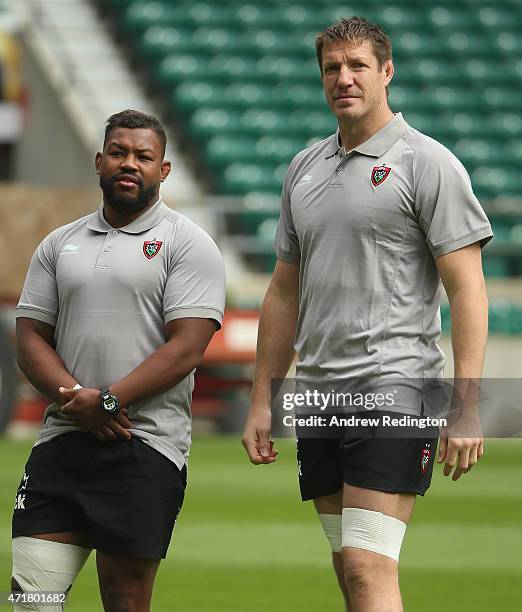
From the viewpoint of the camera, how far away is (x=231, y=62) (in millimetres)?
20031

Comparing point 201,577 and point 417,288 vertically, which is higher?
point 417,288

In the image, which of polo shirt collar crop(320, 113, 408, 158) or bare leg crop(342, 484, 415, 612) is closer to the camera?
bare leg crop(342, 484, 415, 612)

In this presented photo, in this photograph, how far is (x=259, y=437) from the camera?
439 cm

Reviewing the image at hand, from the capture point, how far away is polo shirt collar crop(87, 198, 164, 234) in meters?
4.37

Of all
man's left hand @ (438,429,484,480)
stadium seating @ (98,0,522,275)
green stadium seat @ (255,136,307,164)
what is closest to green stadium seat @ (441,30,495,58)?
stadium seating @ (98,0,522,275)

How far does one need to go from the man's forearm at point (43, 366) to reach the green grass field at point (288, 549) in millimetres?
2008

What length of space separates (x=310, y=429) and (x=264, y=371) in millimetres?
290

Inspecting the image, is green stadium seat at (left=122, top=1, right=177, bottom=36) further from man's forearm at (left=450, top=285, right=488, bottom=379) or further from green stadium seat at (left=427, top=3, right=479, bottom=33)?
man's forearm at (left=450, top=285, right=488, bottom=379)

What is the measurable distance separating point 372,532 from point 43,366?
1.06 m

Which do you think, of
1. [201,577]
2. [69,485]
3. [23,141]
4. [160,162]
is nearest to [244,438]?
[69,485]

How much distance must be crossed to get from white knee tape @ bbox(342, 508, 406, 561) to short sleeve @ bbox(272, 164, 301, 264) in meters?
0.85

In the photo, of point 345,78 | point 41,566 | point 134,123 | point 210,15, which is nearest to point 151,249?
point 134,123

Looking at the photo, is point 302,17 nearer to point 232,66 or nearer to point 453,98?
point 232,66

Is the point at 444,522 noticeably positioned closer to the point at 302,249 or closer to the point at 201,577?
the point at 201,577
